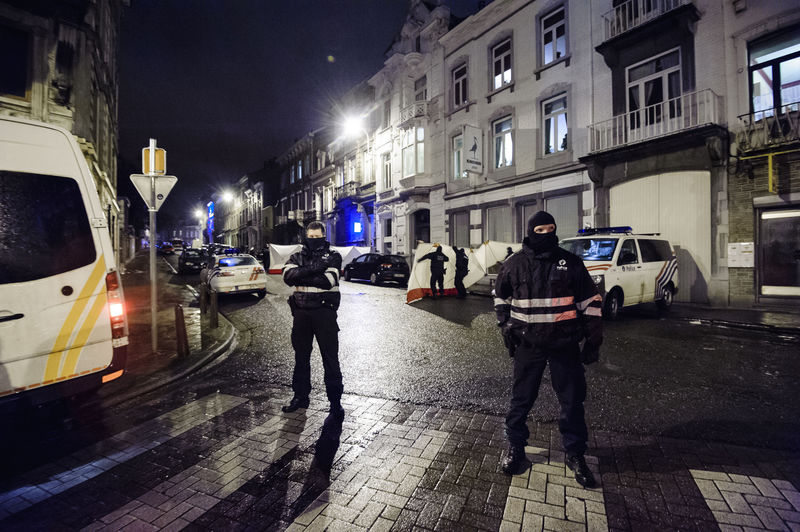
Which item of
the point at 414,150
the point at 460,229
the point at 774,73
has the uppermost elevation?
the point at 414,150

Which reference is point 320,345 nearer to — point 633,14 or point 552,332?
point 552,332

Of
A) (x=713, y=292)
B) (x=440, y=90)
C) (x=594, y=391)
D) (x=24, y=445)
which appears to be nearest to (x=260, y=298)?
(x=24, y=445)

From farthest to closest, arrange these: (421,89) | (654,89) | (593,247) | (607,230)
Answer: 1. (421,89)
2. (654,89)
3. (607,230)
4. (593,247)

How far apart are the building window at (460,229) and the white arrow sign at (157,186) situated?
628 inches

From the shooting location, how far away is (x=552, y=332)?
2.87 metres

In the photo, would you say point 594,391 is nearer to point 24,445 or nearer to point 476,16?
point 24,445

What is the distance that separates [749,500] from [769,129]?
12.2m

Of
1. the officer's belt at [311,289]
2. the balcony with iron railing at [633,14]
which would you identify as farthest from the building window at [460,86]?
the officer's belt at [311,289]

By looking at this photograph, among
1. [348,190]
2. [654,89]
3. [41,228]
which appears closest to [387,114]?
[348,190]

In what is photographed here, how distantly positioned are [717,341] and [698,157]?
7.47 m

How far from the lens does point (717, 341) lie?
23.2 feet

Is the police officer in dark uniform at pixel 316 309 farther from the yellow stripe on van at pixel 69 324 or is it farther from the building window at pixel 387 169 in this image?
the building window at pixel 387 169

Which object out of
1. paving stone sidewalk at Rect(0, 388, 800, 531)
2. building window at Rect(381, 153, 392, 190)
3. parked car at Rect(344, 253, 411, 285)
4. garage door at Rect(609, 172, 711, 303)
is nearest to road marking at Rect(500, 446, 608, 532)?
paving stone sidewalk at Rect(0, 388, 800, 531)

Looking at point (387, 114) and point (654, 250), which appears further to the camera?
point (387, 114)
